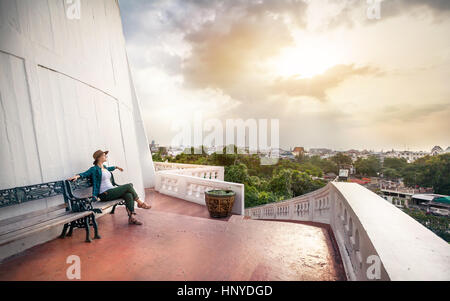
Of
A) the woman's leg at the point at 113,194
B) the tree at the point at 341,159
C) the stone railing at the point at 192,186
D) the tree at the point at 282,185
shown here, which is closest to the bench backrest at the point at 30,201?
the woman's leg at the point at 113,194

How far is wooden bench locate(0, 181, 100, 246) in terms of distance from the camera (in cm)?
229

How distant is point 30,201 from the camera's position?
2.89 metres

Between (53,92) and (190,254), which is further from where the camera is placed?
(53,92)

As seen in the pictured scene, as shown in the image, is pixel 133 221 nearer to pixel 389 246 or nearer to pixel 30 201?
pixel 30 201

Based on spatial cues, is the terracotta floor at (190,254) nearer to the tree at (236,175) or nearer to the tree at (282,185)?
the tree at (236,175)

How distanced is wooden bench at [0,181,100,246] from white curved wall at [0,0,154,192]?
0.21 metres

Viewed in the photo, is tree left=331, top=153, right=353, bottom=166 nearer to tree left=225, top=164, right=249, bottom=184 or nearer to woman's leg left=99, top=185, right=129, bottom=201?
tree left=225, top=164, right=249, bottom=184

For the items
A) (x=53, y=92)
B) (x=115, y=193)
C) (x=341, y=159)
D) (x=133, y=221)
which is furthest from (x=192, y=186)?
(x=341, y=159)

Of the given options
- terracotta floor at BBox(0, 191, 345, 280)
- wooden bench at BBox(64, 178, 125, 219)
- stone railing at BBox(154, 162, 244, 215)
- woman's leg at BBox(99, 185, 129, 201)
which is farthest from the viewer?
stone railing at BBox(154, 162, 244, 215)

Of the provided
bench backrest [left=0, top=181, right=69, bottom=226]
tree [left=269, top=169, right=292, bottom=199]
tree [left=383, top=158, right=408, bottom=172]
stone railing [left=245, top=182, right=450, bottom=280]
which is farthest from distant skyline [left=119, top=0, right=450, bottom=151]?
tree [left=269, top=169, right=292, bottom=199]

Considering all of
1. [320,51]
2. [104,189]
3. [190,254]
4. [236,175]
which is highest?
[320,51]

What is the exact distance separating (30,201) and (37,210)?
0.59ft

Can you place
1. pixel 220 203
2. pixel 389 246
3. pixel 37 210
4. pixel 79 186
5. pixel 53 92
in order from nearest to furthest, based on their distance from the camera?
1. pixel 389 246
2. pixel 37 210
3. pixel 53 92
4. pixel 79 186
5. pixel 220 203
